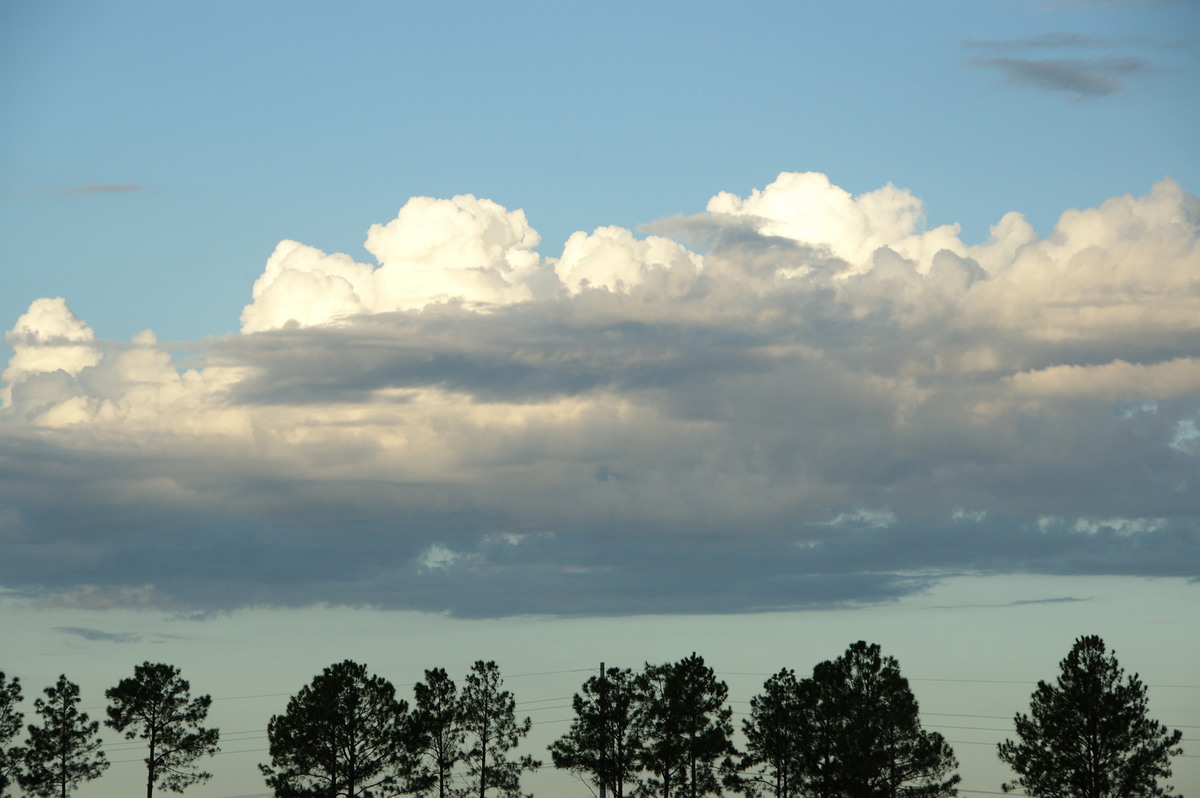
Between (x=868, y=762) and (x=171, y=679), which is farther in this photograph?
(x=171, y=679)

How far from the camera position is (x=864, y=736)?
289 feet

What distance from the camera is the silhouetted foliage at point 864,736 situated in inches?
3479

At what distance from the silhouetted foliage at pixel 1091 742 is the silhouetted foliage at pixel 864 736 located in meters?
8.91

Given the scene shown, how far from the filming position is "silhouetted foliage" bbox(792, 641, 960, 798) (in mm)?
88375

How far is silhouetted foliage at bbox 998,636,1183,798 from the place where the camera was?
78.7 metres

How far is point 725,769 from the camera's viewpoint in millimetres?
95000

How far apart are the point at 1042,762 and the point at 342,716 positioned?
42166mm

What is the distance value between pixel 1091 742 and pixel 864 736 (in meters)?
13.8

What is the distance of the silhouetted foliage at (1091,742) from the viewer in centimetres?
7869

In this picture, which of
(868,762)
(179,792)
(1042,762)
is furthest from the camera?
(179,792)

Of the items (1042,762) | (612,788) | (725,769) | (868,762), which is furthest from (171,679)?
(1042,762)

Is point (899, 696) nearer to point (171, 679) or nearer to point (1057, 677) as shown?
point (1057, 677)

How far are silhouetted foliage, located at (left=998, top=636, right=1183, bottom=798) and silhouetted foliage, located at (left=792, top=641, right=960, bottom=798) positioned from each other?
351 inches

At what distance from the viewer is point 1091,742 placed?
79750 mm
